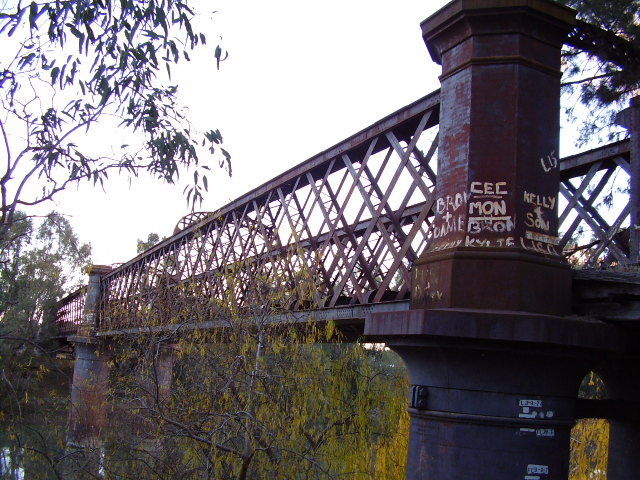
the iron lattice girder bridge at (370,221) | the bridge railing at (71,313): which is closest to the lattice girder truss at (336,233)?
the iron lattice girder bridge at (370,221)

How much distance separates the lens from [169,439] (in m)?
9.58

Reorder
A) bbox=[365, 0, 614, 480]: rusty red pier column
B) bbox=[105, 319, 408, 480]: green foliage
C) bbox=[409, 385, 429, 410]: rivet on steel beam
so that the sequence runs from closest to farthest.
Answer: bbox=[365, 0, 614, 480]: rusty red pier column, bbox=[409, 385, 429, 410]: rivet on steel beam, bbox=[105, 319, 408, 480]: green foliage

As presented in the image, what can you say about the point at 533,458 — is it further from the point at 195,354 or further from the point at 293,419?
the point at 195,354

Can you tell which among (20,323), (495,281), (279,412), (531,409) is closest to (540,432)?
(531,409)

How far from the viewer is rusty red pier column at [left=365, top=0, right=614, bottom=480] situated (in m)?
4.57

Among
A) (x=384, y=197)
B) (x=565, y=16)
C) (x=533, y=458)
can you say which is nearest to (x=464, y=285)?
(x=533, y=458)

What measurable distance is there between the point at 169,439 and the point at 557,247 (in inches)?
258

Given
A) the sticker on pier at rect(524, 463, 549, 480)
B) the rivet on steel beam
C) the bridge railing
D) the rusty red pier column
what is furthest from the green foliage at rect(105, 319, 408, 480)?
the bridge railing

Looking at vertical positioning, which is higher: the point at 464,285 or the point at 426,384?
the point at 464,285

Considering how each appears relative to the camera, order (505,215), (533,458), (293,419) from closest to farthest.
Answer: (533,458), (505,215), (293,419)

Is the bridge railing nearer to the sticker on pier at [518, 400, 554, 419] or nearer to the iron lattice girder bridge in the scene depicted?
the iron lattice girder bridge

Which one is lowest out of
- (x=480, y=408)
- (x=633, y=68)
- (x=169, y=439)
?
(x=169, y=439)

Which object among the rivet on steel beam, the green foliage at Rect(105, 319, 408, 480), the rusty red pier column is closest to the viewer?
the rusty red pier column

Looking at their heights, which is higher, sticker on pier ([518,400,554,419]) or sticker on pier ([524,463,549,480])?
sticker on pier ([518,400,554,419])
